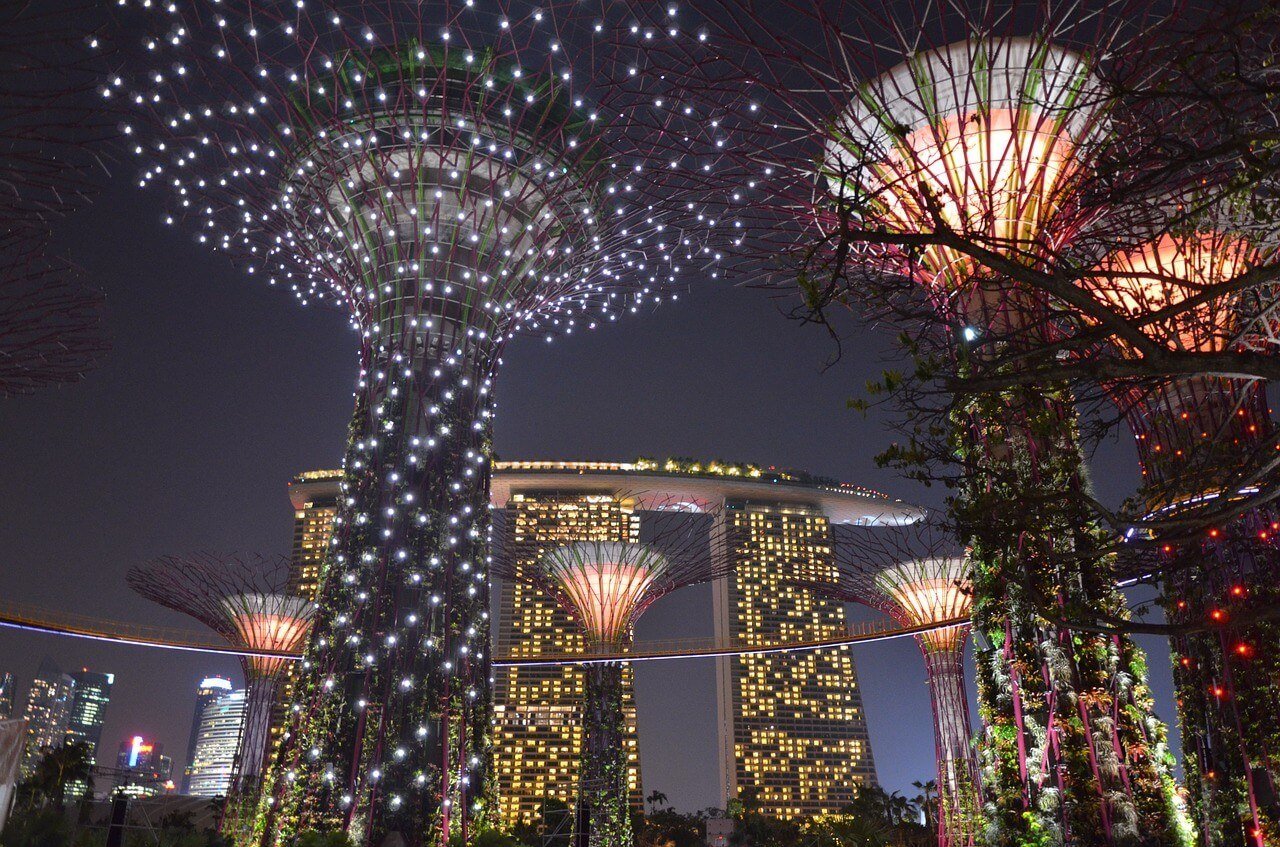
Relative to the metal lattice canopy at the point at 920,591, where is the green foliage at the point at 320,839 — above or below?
below

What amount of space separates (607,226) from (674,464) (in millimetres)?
64980

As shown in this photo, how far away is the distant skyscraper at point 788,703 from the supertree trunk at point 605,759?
5580 centimetres

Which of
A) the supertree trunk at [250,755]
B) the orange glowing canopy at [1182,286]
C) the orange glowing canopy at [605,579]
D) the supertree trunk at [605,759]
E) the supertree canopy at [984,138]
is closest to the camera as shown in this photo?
the orange glowing canopy at [1182,286]

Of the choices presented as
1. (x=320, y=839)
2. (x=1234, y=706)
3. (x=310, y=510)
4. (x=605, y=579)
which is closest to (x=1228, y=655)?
(x=1234, y=706)

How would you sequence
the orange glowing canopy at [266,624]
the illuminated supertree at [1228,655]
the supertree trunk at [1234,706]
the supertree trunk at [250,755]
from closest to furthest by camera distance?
the illuminated supertree at [1228,655]
the supertree trunk at [1234,706]
the supertree trunk at [250,755]
the orange glowing canopy at [266,624]

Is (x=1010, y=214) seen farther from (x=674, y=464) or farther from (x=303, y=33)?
(x=674, y=464)

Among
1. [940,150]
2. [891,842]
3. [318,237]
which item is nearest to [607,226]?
[318,237]

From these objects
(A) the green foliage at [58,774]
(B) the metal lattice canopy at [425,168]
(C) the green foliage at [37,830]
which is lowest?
(C) the green foliage at [37,830]

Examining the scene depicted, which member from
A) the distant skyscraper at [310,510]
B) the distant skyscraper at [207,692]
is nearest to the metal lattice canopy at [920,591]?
the distant skyscraper at [310,510]

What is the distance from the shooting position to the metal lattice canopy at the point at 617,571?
85.4 ft

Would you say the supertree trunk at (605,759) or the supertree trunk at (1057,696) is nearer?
the supertree trunk at (1057,696)

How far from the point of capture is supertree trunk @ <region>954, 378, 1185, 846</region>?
8227mm

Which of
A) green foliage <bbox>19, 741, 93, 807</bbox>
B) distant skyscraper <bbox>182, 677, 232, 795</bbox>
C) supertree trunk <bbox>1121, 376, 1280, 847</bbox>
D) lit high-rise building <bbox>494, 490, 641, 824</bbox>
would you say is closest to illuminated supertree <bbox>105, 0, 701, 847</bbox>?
supertree trunk <bbox>1121, 376, 1280, 847</bbox>

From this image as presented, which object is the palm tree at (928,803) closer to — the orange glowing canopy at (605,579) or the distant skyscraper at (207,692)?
the orange glowing canopy at (605,579)
